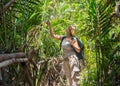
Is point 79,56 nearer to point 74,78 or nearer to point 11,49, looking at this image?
point 74,78

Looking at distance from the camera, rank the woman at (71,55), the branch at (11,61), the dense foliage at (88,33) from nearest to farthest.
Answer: the branch at (11,61), the dense foliage at (88,33), the woman at (71,55)

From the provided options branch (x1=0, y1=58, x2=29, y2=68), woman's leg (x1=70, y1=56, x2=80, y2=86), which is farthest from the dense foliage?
branch (x1=0, y1=58, x2=29, y2=68)

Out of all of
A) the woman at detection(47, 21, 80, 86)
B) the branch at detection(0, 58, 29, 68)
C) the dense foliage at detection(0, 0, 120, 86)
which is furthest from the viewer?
the woman at detection(47, 21, 80, 86)

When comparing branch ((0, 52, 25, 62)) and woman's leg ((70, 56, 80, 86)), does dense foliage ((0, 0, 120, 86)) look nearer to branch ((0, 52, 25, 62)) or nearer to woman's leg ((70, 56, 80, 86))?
woman's leg ((70, 56, 80, 86))

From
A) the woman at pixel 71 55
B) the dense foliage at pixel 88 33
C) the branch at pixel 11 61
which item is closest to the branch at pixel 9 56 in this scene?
the branch at pixel 11 61

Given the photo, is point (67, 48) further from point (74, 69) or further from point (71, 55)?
point (74, 69)

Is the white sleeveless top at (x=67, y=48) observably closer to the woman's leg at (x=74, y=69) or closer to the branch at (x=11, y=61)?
the woman's leg at (x=74, y=69)

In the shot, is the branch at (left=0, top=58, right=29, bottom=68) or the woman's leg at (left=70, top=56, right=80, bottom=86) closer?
the branch at (left=0, top=58, right=29, bottom=68)

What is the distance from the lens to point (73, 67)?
5.04m

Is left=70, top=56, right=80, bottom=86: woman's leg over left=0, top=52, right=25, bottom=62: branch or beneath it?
beneath

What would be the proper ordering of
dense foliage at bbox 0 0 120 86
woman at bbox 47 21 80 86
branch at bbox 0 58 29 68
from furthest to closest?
1. woman at bbox 47 21 80 86
2. dense foliage at bbox 0 0 120 86
3. branch at bbox 0 58 29 68

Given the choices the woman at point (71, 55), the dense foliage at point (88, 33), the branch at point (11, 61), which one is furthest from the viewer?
the woman at point (71, 55)

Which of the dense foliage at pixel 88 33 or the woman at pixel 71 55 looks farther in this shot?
the woman at pixel 71 55

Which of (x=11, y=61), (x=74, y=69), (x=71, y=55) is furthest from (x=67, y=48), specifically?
(x=11, y=61)
